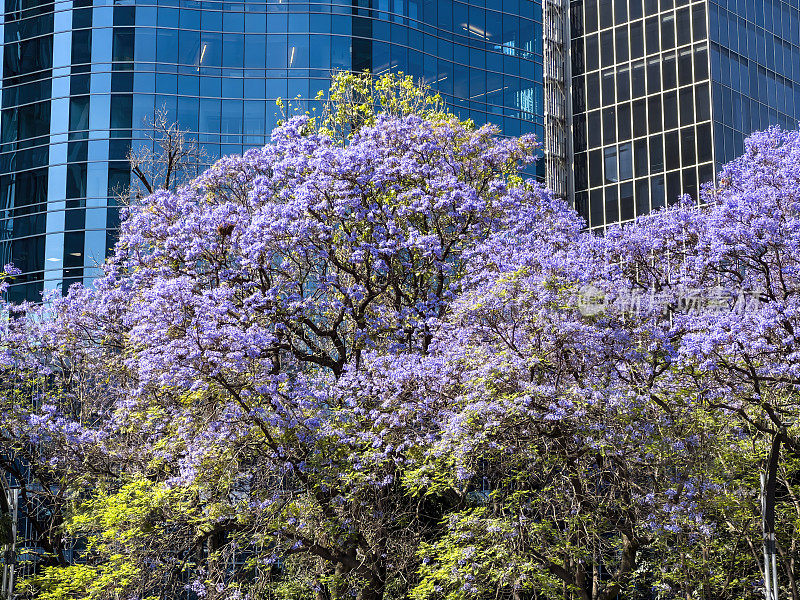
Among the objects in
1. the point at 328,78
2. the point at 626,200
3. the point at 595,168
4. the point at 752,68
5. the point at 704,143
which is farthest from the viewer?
the point at 595,168

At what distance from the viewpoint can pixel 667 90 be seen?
55375 millimetres

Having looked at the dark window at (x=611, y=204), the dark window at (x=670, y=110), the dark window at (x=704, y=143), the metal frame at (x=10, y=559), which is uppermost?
the dark window at (x=670, y=110)

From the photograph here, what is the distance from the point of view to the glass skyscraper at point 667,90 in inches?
2124

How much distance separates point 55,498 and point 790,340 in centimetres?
1607

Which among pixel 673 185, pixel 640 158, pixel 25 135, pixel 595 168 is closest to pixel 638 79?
pixel 640 158

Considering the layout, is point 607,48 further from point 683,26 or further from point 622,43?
point 683,26

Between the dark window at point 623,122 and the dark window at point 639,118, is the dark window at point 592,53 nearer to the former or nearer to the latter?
the dark window at point 623,122

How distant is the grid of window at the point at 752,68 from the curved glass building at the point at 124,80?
43.5 feet

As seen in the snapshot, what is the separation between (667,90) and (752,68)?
14.0 ft

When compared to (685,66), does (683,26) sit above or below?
above

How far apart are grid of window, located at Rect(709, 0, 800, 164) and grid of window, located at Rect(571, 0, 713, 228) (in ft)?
2.45

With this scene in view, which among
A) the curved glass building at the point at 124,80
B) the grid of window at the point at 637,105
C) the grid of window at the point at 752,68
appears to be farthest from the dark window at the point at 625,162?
the curved glass building at the point at 124,80

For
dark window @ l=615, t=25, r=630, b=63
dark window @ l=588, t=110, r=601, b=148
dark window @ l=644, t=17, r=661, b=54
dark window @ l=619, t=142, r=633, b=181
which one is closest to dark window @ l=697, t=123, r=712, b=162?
dark window @ l=619, t=142, r=633, b=181

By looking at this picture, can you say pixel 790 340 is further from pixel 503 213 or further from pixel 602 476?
pixel 503 213
